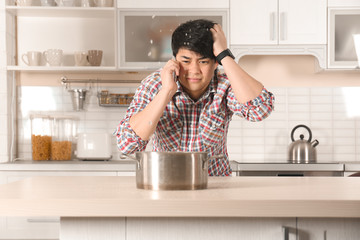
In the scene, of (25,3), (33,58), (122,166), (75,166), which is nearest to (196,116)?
(122,166)

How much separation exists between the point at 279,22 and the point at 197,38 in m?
2.02

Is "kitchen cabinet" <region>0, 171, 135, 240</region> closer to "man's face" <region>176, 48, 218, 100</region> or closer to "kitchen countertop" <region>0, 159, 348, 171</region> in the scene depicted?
"kitchen countertop" <region>0, 159, 348, 171</region>

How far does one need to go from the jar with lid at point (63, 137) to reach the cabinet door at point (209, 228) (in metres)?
2.54

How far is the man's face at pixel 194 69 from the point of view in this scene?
173cm

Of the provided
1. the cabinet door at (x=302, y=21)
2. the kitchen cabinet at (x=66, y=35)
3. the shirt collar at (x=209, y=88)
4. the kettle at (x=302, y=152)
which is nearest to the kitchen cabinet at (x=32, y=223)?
the kitchen cabinet at (x=66, y=35)

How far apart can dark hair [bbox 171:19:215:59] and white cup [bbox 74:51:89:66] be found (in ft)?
6.55

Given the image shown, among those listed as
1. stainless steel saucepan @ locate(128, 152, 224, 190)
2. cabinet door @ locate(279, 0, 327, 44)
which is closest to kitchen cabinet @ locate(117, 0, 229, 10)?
cabinet door @ locate(279, 0, 327, 44)

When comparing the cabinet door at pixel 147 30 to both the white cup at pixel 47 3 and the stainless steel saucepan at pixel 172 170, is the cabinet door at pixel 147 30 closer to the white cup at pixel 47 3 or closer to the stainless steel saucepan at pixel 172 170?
the white cup at pixel 47 3

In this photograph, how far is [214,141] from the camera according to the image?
1879mm

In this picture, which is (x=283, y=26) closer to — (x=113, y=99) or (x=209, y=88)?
(x=113, y=99)

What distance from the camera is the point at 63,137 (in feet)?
12.5

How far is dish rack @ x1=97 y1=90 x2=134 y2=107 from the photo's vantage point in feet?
12.5

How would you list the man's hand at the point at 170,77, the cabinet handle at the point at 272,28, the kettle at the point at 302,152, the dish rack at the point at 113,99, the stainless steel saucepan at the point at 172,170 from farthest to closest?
1. the dish rack at the point at 113,99
2. the cabinet handle at the point at 272,28
3. the kettle at the point at 302,152
4. the man's hand at the point at 170,77
5. the stainless steel saucepan at the point at 172,170

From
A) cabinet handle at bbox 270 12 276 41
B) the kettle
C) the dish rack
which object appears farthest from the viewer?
the dish rack
